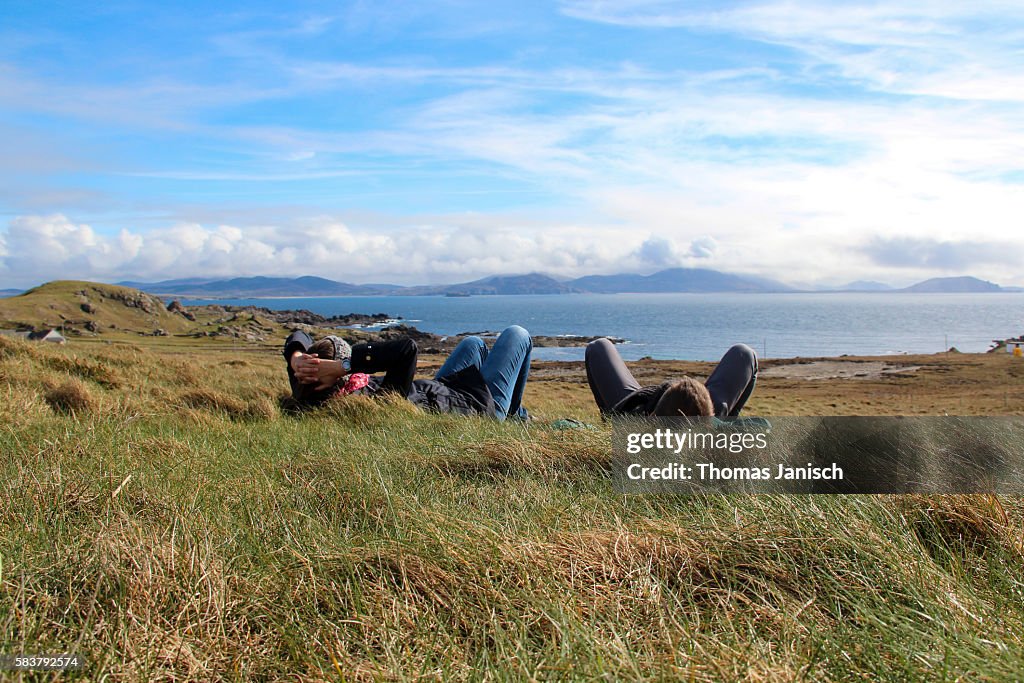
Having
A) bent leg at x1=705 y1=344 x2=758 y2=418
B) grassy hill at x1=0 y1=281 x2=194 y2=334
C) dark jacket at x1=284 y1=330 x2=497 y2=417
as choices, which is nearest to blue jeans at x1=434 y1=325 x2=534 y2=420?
dark jacket at x1=284 y1=330 x2=497 y2=417

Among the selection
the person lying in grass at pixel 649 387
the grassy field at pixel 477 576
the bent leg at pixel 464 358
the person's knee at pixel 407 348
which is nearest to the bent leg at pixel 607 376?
the person lying in grass at pixel 649 387

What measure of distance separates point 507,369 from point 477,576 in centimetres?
427

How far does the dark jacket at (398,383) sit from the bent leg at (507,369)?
1.04ft

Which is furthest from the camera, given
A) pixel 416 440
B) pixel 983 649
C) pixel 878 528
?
pixel 416 440

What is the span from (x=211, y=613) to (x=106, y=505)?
1.04 meters

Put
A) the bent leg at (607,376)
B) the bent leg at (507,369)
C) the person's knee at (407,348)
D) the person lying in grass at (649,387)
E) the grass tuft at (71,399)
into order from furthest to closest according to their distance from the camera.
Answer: the bent leg at (507,369)
the person's knee at (407,348)
the bent leg at (607,376)
the grass tuft at (71,399)
the person lying in grass at (649,387)

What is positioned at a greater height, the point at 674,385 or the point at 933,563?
the point at 674,385

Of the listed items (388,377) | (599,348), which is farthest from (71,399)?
(599,348)

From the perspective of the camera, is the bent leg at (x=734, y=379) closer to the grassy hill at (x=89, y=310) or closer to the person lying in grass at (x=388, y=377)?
the person lying in grass at (x=388, y=377)

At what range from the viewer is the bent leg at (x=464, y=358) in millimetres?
6312

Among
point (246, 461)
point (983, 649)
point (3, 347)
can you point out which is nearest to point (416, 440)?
point (246, 461)

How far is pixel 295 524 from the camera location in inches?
96.0

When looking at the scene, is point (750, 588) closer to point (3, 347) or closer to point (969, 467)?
point (969, 467)

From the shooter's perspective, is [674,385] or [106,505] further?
[674,385]
